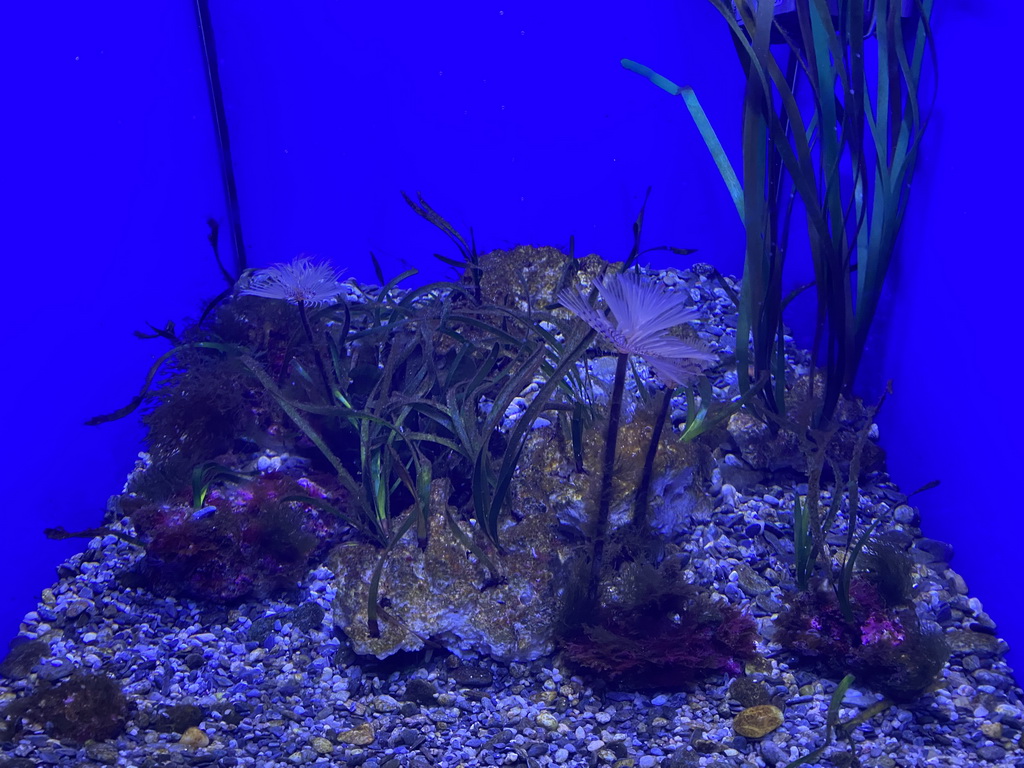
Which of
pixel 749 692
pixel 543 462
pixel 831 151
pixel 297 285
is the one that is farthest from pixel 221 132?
pixel 749 692

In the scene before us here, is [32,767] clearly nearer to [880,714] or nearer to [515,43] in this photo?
[880,714]

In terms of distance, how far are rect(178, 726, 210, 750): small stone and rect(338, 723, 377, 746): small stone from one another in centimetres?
48

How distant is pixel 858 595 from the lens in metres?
2.82

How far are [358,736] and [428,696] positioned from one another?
0.33 metres

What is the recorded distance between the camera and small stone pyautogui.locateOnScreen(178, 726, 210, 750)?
91.9 inches

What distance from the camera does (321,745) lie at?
236 centimetres

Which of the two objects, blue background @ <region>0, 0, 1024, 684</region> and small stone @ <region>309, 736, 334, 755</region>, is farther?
blue background @ <region>0, 0, 1024, 684</region>

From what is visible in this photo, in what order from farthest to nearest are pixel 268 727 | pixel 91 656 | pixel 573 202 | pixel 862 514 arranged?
1. pixel 573 202
2. pixel 862 514
3. pixel 91 656
4. pixel 268 727

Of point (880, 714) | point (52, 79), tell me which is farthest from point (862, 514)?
point (52, 79)

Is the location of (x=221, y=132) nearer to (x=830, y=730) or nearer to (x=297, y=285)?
(x=297, y=285)

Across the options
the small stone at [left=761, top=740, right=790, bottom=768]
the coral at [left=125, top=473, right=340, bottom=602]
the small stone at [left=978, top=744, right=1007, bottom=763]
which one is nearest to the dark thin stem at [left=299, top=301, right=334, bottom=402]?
the coral at [left=125, top=473, right=340, bottom=602]

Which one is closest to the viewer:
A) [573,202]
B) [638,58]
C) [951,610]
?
[951,610]

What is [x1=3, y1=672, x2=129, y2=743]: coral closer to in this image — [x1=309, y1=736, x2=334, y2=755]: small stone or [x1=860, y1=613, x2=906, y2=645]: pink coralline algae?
[x1=309, y1=736, x2=334, y2=755]: small stone

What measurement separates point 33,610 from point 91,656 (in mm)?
465
